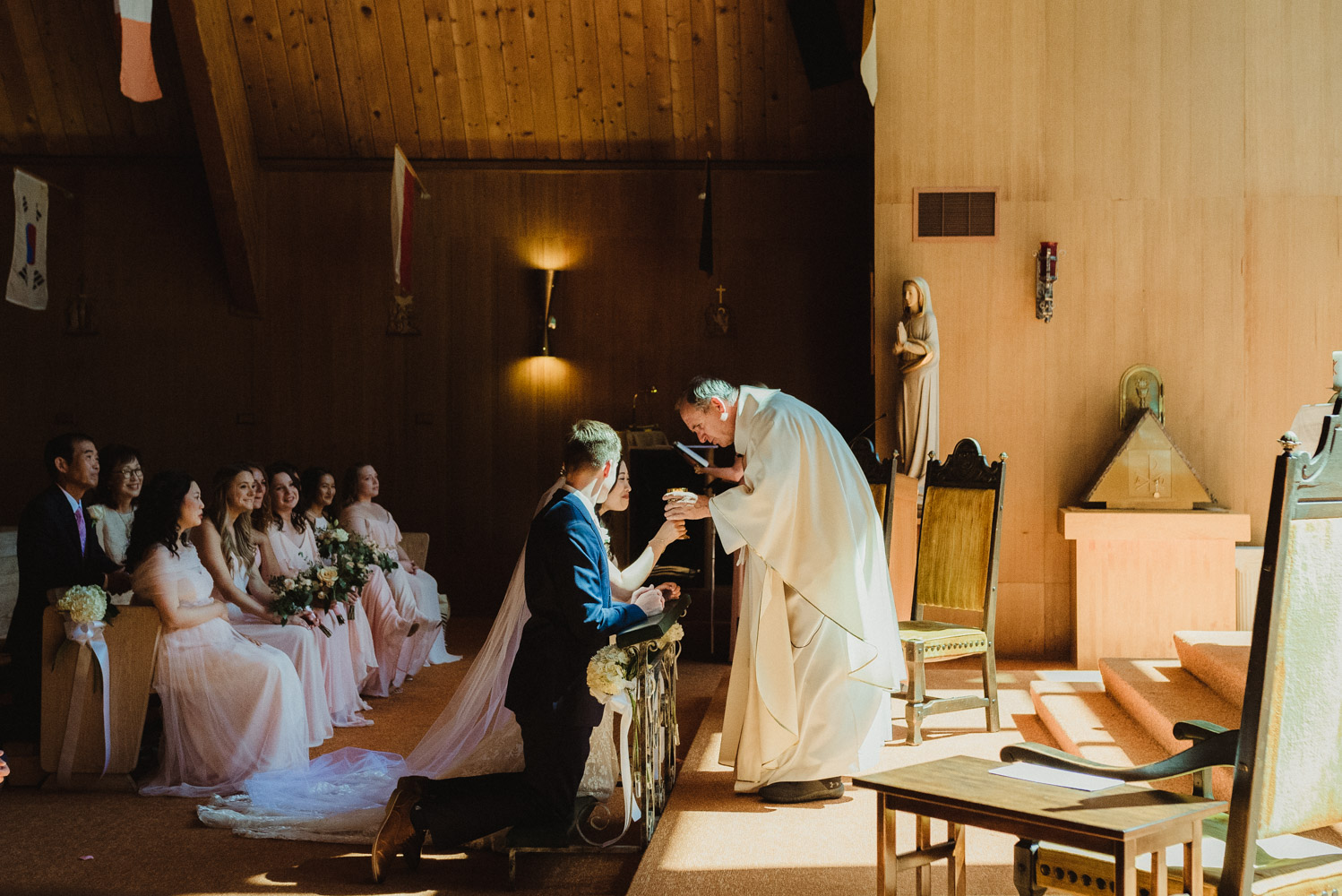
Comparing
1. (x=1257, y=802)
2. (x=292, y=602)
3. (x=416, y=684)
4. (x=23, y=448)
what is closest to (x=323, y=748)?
(x=292, y=602)

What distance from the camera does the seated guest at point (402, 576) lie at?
6672mm

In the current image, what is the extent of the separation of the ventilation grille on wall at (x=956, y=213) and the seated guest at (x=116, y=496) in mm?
4957

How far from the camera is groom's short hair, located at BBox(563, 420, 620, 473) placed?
11.5ft

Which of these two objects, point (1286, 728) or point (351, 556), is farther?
point (351, 556)

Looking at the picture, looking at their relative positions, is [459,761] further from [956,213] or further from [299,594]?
[956,213]

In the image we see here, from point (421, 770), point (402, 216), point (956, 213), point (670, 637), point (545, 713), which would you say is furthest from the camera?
point (402, 216)

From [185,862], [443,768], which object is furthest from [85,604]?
[443,768]

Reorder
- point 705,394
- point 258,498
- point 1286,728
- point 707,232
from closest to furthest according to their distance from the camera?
point 1286,728 → point 705,394 → point 258,498 → point 707,232

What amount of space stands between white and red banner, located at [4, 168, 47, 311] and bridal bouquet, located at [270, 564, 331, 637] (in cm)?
414

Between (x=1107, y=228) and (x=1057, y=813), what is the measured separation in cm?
Result: 563

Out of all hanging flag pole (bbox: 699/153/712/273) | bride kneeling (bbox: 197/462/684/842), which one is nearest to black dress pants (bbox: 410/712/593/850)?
bride kneeling (bbox: 197/462/684/842)

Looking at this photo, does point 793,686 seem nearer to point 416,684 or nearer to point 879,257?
point 416,684

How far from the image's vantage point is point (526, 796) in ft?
11.2

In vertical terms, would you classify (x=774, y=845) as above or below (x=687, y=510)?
below
